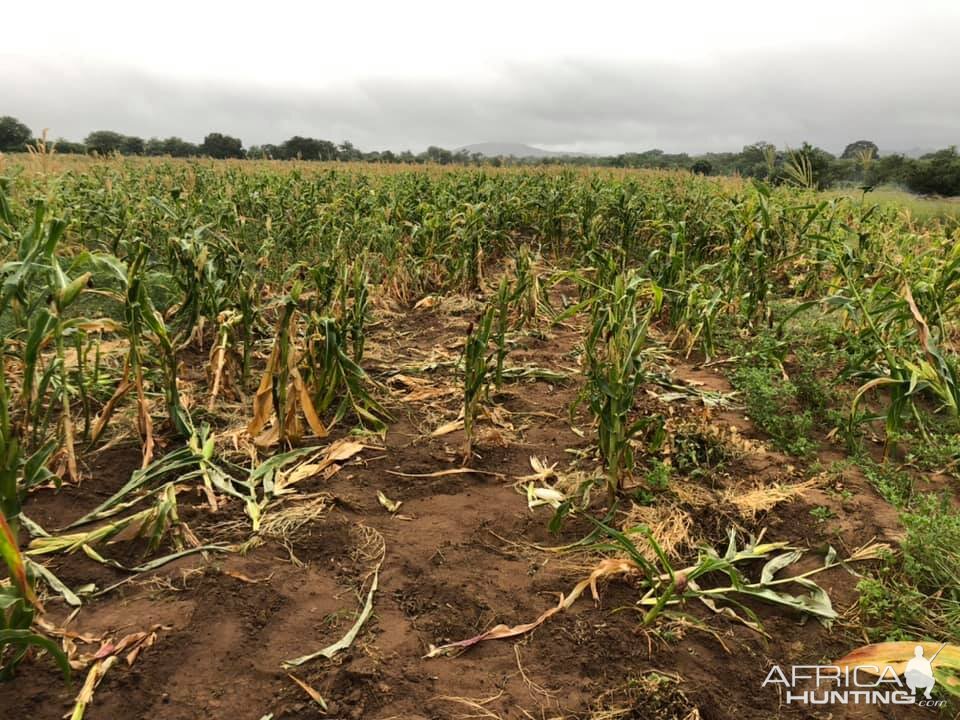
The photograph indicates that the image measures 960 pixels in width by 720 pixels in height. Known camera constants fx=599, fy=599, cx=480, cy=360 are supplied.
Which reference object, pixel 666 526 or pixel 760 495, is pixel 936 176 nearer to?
pixel 760 495

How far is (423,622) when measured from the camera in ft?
6.01

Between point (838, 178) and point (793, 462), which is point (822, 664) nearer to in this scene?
point (793, 462)

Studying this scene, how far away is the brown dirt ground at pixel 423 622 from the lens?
1.57 meters

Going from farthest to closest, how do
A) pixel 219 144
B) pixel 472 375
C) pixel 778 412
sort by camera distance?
pixel 219 144
pixel 778 412
pixel 472 375

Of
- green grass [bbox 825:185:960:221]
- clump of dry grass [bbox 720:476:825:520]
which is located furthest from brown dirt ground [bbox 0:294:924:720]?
green grass [bbox 825:185:960:221]

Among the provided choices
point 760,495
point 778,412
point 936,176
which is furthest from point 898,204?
point 936,176

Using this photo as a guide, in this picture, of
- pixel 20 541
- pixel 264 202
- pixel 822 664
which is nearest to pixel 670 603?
pixel 822 664

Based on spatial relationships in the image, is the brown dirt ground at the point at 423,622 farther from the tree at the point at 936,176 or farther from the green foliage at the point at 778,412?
the tree at the point at 936,176

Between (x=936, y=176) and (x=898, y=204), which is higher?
(x=936, y=176)

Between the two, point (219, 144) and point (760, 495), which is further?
point (219, 144)

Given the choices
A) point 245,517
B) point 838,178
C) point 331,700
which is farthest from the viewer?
point 838,178

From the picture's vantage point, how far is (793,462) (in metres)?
2.76

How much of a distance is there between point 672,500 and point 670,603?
586mm

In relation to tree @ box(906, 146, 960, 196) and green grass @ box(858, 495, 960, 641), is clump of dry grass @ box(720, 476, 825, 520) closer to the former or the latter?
green grass @ box(858, 495, 960, 641)
